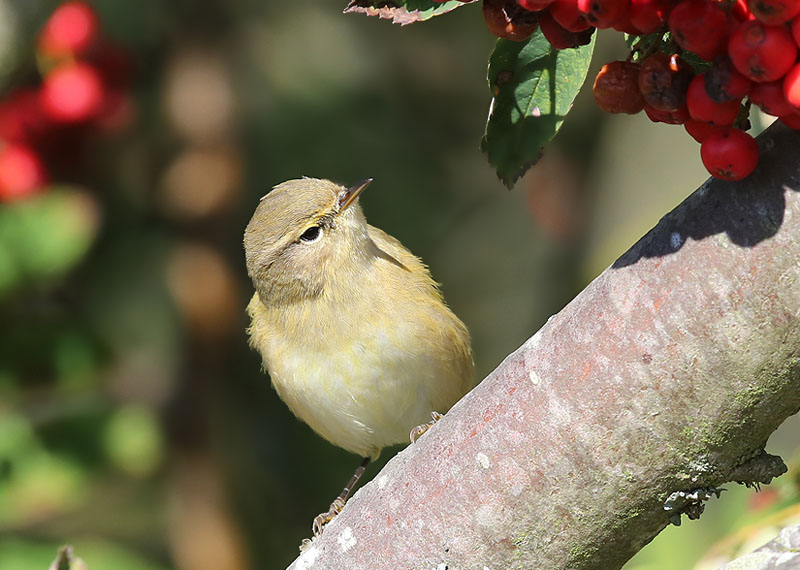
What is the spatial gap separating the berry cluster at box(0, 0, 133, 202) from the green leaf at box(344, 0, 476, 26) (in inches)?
135

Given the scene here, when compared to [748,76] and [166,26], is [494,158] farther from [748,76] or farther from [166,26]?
[166,26]

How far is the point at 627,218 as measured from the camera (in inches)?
268

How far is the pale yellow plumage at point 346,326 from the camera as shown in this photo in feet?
12.0

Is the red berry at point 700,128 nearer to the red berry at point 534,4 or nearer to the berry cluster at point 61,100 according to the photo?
the red berry at point 534,4

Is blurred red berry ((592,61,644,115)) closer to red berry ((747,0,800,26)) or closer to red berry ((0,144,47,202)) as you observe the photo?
red berry ((747,0,800,26))

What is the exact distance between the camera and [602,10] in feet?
5.03

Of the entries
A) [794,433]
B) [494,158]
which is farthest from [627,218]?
[494,158]

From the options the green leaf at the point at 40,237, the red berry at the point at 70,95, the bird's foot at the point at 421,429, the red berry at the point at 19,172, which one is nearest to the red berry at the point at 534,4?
the bird's foot at the point at 421,429

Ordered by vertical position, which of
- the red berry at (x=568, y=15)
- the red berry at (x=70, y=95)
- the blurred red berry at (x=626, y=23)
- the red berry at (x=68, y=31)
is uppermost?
the red berry at (x=68, y=31)

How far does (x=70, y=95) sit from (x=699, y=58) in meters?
3.94

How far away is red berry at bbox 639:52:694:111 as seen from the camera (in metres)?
1.62

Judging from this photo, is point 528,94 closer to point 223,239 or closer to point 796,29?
point 796,29

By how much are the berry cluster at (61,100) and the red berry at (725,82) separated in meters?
3.93

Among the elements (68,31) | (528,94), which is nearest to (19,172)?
(68,31)
